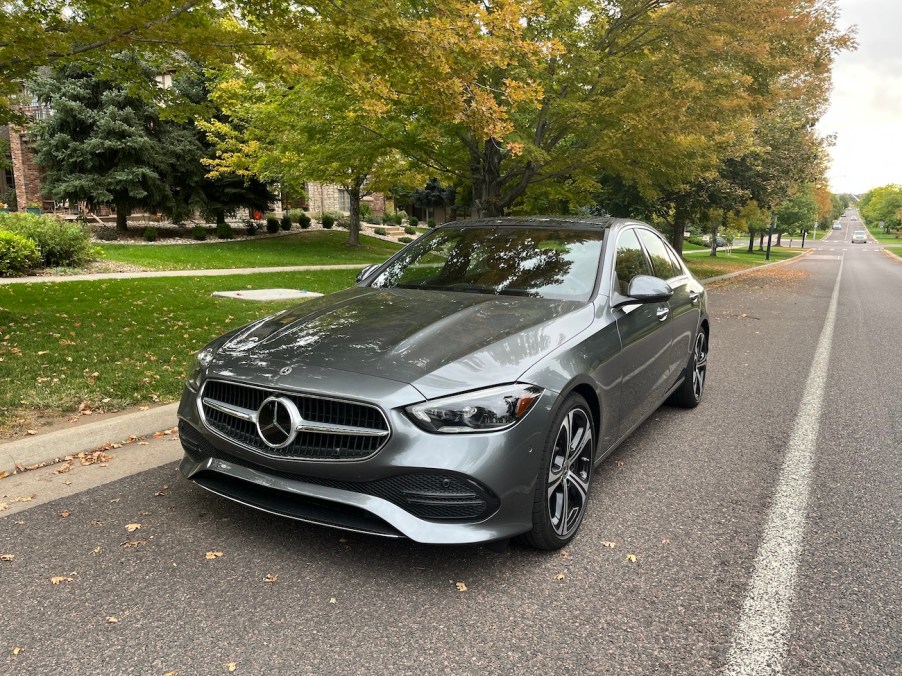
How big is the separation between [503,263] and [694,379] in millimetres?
2423

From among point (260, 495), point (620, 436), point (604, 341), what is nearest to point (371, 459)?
point (260, 495)

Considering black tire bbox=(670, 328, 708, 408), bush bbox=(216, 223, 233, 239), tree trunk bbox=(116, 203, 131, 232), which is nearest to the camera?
black tire bbox=(670, 328, 708, 408)

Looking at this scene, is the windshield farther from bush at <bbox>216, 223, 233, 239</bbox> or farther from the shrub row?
bush at <bbox>216, 223, 233, 239</bbox>

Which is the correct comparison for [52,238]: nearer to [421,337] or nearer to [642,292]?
[421,337]

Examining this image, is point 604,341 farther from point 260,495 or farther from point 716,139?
point 716,139

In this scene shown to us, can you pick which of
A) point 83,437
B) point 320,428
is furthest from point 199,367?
point 83,437

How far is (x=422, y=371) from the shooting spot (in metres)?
2.86

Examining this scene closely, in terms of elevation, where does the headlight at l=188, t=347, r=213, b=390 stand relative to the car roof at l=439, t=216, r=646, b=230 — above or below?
below

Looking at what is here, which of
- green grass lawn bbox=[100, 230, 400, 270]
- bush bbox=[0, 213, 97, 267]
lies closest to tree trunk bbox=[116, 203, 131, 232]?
green grass lawn bbox=[100, 230, 400, 270]

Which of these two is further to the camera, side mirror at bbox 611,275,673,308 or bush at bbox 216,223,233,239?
bush at bbox 216,223,233,239

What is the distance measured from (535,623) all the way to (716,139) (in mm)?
13877

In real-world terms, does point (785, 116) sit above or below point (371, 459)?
above

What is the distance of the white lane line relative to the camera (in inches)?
97.2

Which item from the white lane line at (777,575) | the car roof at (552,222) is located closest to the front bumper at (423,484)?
the white lane line at (777,575)
